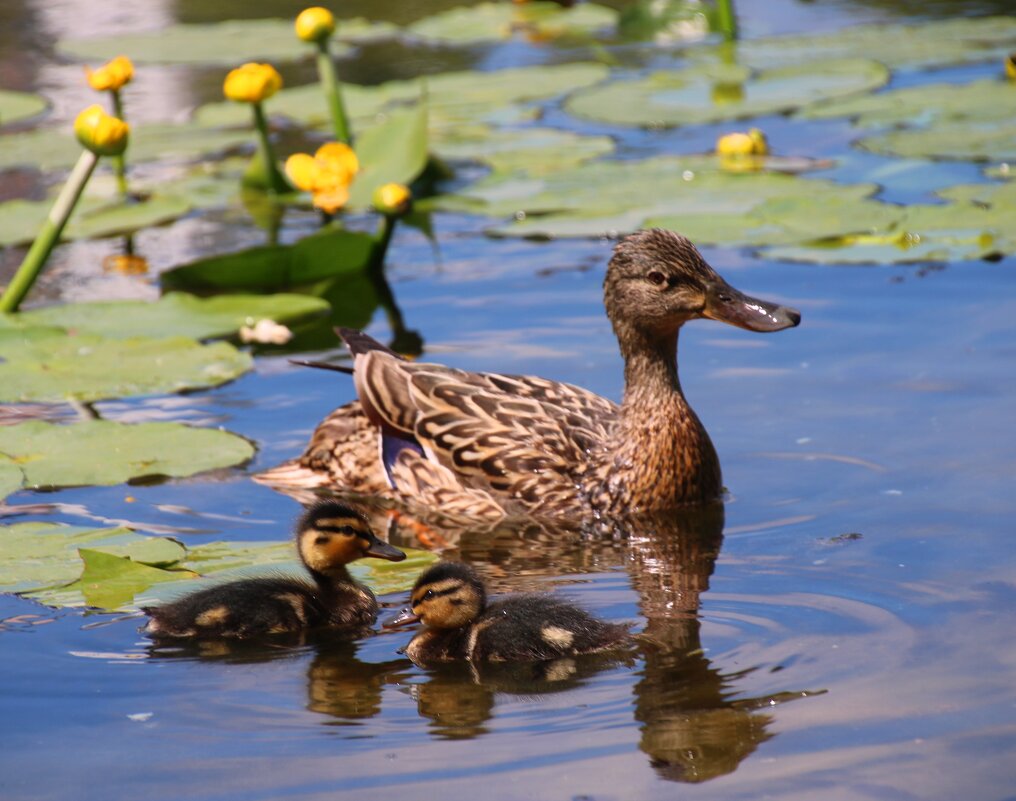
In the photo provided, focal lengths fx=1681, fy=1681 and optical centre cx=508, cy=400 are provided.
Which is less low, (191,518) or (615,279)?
(615,279)

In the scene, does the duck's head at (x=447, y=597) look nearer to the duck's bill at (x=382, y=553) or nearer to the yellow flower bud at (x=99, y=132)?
the duck's bill at (x=382, y=553)

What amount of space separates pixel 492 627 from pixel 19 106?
29.4 ft

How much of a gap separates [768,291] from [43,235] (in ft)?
10.8

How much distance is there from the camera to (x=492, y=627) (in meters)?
4.64

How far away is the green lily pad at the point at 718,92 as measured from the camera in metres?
10.8

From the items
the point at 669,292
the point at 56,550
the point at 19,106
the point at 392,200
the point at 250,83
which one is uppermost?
the point at 250,83

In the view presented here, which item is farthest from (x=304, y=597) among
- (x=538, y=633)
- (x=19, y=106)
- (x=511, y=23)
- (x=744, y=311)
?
(x=511, y=23)

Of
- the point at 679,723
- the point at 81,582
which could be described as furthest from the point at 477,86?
the point at 679,723

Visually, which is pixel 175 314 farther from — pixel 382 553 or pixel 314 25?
pixel 382 553

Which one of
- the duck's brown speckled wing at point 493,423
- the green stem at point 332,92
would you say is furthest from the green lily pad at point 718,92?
the duck's brown speckled wing at point 493,423

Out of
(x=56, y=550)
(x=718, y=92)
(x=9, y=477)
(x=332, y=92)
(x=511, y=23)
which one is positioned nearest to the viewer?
(x=56, y=550)

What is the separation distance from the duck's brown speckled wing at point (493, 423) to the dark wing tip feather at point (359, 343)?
0.28 feet

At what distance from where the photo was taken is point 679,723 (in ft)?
13.6

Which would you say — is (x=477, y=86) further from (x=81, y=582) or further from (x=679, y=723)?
(x=679, y=723)
